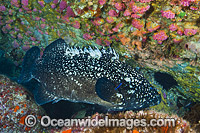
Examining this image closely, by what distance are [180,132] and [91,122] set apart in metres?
1.80

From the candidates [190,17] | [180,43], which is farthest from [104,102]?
[190,17]

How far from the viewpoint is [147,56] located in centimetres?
358

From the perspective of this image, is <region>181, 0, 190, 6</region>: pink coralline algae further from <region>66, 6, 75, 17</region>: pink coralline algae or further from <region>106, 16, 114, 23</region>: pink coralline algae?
<region>66, 6, 75, 17</region>: pink coralline algae

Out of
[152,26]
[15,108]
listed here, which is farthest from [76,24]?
[15,108]

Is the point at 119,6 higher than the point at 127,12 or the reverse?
higher

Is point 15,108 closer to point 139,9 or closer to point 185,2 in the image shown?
point 139,9

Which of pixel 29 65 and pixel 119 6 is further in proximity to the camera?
pixel 29 65

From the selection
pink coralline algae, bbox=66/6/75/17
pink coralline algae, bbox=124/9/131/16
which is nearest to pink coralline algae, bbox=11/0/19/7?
pink coralline algae, bbox=66/6/75/17

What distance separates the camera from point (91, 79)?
3.76 m

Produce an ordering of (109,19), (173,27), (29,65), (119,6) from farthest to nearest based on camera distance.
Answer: (29,65), (109,19), (119,6), (173,27)

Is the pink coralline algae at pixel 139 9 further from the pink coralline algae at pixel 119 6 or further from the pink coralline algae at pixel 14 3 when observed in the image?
the pink coralline algae at pixel 14 3

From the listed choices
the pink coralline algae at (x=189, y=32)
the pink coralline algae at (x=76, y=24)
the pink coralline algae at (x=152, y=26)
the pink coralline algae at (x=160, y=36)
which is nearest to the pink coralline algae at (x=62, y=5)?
the pink coralline algae at (x=76, y=24)

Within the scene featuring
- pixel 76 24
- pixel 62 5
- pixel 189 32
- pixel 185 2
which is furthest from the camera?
pixel 76 24

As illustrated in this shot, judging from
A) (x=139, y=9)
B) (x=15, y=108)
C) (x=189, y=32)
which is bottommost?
Result: (x=15, y=108)
